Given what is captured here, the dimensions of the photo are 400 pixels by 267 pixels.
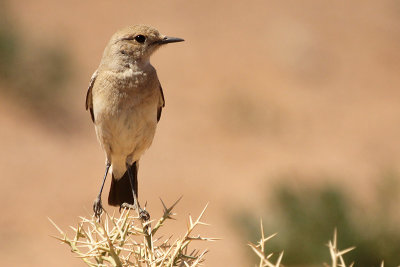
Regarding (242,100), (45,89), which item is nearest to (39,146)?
(45,89)

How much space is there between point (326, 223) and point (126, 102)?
530 centimetres

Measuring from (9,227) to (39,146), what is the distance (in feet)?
10.3

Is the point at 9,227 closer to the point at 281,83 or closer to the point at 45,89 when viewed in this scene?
the point at 45,89

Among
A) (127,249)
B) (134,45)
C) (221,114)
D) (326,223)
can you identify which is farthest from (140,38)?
(221,114)

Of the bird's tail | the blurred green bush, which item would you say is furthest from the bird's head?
the blurred green bush

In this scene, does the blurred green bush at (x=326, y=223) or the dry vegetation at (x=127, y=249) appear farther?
the blurred green bush at (x=326, y=223)

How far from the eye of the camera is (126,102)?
16.3ft

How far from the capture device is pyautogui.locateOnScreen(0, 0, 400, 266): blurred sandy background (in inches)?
478

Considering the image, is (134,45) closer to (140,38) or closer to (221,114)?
(140,38)

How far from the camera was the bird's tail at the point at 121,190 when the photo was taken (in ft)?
17.3

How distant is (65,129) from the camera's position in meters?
15.0

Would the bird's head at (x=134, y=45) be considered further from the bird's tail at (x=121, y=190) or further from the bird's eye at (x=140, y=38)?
the bird's tail at (x=121, y=190)

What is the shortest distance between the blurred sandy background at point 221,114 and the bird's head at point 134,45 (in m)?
5.06

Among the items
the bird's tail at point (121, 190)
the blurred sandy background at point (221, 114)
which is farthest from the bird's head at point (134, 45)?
the blurred sandy background at point (221, 114)
